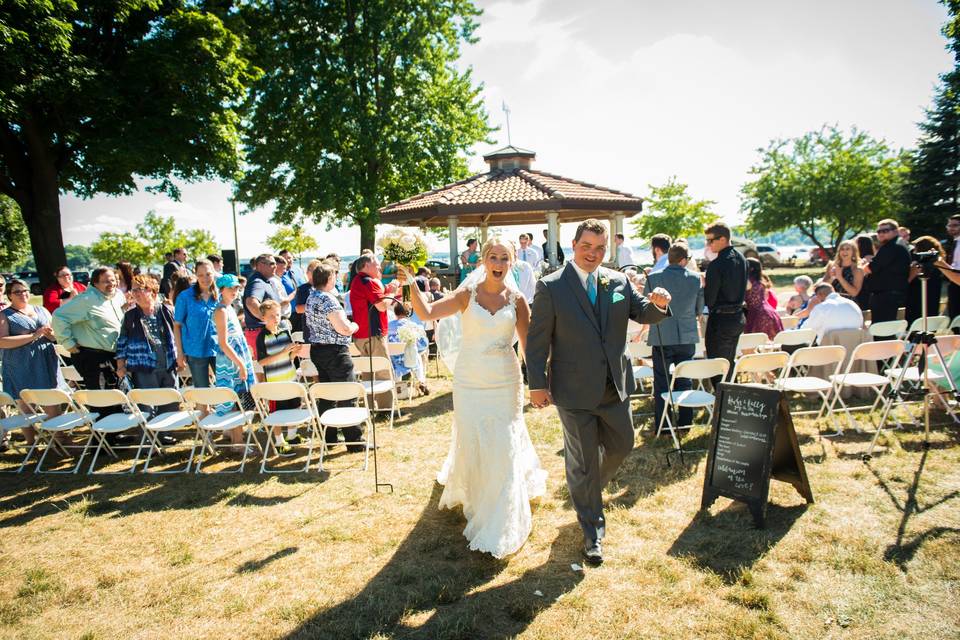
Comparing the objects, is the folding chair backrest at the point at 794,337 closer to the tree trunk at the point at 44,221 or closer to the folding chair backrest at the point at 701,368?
the folding chair backrest at the point at 701,368

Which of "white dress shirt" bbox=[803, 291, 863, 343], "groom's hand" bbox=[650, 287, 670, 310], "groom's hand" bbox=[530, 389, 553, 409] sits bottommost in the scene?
"groom's hand" bbox=[530, 389, 553, 409]

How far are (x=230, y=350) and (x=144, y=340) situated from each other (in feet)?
5.03

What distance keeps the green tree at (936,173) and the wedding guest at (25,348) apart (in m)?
32.0

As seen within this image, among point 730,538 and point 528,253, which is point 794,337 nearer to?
point 730,538

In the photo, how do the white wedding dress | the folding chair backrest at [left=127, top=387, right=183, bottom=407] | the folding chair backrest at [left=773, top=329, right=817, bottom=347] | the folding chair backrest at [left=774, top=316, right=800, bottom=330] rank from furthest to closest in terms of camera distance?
the folding chair backrest at [left=774, top=316, right=800, bottom=330] < the folding chair backrest at [left=773, top=329, right=817, bottom=347] < the folding chair backrest at [left=127, top=387, right=183, bottom=407] < the white wedding dress

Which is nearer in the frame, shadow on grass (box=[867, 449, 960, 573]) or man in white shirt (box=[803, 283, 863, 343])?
shadow on grass (box=[867, 449, 960, 573])

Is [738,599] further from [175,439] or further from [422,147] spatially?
[422,147]

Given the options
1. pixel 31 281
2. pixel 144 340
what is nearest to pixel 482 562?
pixel 144 340

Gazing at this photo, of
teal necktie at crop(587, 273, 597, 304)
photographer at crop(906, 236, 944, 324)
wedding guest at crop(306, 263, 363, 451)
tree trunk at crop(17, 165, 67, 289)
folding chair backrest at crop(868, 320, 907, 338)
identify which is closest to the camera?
teal necktie at crop(587, 273, 597, 304)

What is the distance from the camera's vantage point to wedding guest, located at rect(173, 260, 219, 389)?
5.91 metres

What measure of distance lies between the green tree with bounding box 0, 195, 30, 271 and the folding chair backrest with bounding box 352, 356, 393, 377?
178 ft

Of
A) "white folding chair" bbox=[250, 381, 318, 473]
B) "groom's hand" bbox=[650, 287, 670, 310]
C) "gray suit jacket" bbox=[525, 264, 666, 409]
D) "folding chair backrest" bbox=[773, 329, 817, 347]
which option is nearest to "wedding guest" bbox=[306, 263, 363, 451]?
Answer: "white folding chair" bbox=[250, 381, 318, 473]

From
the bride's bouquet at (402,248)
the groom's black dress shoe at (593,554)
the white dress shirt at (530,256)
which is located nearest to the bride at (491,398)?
the groom's black dress shoe at (593,554)

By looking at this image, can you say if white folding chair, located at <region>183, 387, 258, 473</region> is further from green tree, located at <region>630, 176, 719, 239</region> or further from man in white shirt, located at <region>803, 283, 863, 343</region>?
green tree, located at <region>630, 176, 719, 239</region>
